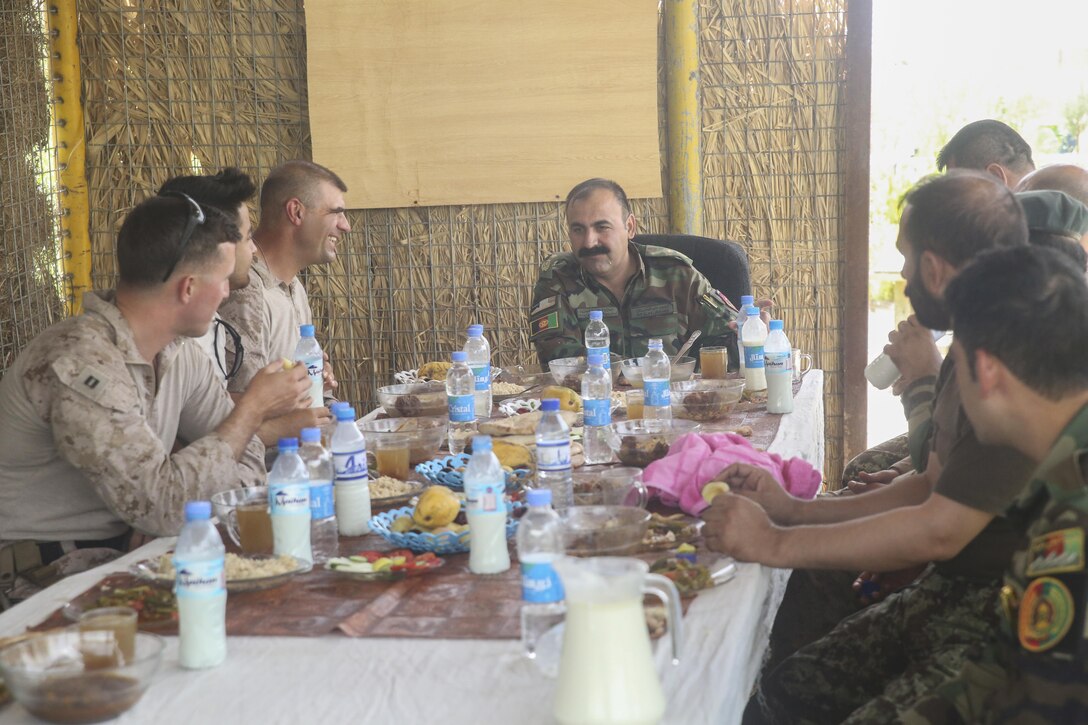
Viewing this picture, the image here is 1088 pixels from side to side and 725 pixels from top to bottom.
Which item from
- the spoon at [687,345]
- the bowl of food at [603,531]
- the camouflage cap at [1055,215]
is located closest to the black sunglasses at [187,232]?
the bowl of food at [603,531]

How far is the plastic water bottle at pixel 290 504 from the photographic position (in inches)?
77.6

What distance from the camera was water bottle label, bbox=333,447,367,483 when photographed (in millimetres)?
2219

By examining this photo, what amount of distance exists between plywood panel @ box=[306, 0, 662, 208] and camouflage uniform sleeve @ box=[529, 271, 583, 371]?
863 mm

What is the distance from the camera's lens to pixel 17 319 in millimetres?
5098

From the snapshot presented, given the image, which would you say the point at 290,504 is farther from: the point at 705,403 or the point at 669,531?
the point at 705,403

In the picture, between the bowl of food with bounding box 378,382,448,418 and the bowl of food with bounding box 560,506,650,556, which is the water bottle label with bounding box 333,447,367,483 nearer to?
the bowl of food with bounding box 560,506,650,556

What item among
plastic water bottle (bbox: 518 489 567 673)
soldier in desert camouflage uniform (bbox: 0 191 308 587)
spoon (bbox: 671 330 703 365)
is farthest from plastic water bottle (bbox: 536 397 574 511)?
spoon (bbox: 671 330 703 365)

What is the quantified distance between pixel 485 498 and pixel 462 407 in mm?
1157

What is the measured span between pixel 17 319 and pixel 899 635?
4.25m

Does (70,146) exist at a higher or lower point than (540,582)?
higher

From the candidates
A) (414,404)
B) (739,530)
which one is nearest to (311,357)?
(414,404)

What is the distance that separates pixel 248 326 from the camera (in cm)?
386

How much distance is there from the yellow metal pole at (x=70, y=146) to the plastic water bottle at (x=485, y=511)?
410 cm

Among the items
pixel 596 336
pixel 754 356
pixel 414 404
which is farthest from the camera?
pixel 596 336
